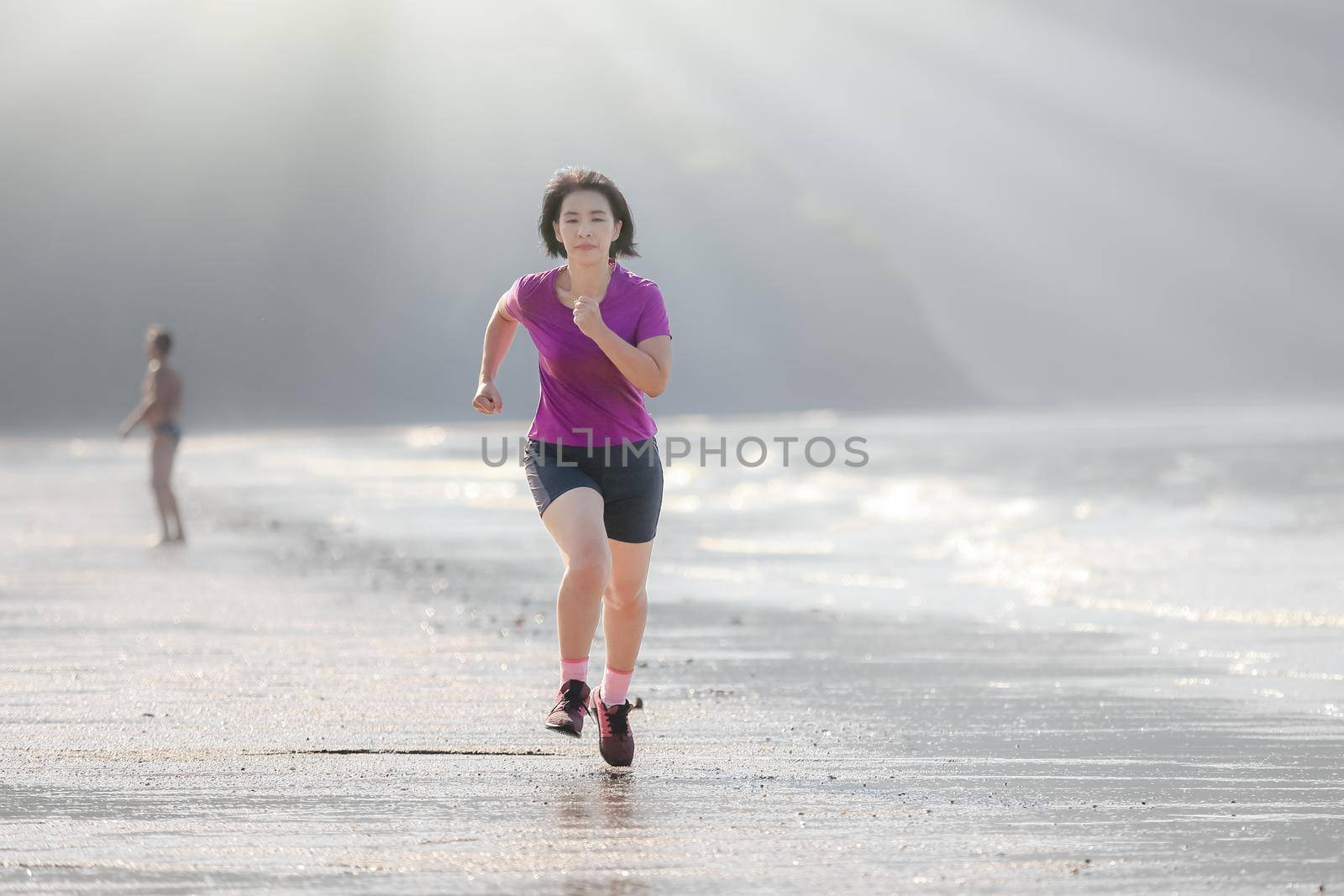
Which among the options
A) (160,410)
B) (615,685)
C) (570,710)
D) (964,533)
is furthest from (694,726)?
(160,410)

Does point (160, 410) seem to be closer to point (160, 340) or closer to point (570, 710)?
point (160, 340)

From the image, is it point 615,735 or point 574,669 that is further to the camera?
point 574,669

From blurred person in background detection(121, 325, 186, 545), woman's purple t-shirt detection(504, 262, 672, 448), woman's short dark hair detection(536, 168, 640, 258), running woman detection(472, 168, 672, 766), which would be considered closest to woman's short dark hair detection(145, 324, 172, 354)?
blurred person in background detection(121, 325, 186, 545)

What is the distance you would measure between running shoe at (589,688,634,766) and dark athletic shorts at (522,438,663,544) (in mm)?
542

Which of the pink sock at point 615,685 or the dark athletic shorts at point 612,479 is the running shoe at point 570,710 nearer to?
the pink sock at point 615,685

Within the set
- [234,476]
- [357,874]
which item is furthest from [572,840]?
[234,476]

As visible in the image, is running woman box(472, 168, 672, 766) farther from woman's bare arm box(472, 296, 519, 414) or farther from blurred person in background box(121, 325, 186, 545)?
blurred person in background box(121, 325, 186, 545)

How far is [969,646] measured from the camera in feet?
27.3

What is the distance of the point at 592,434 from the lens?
5555 millimetres

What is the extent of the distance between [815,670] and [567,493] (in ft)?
8.14

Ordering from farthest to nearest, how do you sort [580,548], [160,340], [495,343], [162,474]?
[160,340] → [162,474] → [495,343] → [580,548]

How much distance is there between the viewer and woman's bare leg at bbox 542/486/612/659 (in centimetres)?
545

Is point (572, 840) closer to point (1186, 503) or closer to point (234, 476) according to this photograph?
point (1186, 503)

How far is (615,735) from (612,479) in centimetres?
80
